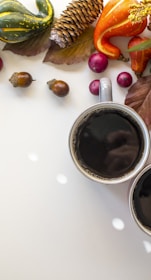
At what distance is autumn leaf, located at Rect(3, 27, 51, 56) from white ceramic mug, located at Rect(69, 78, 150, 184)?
141 mm

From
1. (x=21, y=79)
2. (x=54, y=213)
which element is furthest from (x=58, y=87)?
(x=54, y=213)

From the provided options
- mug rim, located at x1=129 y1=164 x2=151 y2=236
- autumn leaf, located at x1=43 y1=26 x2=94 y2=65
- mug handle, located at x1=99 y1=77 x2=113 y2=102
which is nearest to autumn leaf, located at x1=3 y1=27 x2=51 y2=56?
autumn leaf, located at x1=43 y1=26 x2=94 y2=65

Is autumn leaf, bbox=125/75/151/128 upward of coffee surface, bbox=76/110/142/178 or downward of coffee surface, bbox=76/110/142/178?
upward

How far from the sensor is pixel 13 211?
849 mm

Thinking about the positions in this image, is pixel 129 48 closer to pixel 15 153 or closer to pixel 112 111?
pixel 112 111

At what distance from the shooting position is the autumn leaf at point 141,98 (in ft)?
2.74

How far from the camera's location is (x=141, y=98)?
0.84 metres

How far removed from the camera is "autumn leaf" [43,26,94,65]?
85 cm

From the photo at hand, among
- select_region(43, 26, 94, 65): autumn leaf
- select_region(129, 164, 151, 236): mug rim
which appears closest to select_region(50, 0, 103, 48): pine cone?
select_region(43, 26, 94, 65): autumn leaf

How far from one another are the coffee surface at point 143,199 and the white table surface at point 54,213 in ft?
0.13

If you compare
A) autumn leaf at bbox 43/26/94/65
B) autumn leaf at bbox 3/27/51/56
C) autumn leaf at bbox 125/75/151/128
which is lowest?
autumn leaf at bbox 125/75/151/128

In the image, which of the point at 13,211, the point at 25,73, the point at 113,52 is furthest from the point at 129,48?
the point at 13,211

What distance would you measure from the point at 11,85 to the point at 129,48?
20 centimetres

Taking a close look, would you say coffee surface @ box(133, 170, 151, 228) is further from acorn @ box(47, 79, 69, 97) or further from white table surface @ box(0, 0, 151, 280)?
acorn @ box(47, 79, 69, 97)
